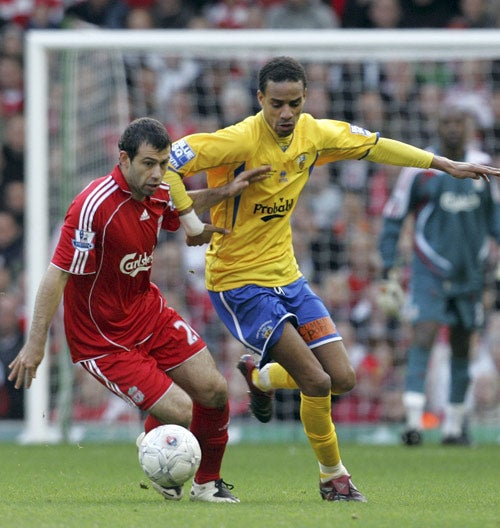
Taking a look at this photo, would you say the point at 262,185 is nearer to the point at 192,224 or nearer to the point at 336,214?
the point at 192,224

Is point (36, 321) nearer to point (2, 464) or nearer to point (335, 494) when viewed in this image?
point (335, 494)

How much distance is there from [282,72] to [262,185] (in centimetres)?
64

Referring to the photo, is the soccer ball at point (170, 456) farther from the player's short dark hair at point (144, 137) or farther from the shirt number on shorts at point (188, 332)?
the player's short dark hair at point (144, 137)

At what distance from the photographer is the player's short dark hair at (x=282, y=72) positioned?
6.88 metres

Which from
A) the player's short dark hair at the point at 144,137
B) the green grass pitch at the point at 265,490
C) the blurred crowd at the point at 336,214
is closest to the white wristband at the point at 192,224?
the player's short dark hair at the point at 144,137

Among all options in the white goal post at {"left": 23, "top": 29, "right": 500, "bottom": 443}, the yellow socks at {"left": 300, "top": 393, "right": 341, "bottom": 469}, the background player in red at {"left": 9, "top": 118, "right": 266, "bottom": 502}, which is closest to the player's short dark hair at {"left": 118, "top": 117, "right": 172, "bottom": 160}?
the background player in red at {"left": 9, "top": 118, "right": 266, "bottom": 502}

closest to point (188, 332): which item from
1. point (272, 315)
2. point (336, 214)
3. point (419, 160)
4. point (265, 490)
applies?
point (272, 315)

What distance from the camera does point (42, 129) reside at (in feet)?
38.6

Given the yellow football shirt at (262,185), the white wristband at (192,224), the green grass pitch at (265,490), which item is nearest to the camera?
the green grass pitch at (265,490)

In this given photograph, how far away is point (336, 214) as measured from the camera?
13.0 m

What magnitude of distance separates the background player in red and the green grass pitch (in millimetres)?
482

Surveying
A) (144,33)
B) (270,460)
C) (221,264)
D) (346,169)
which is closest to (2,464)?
(270,460)

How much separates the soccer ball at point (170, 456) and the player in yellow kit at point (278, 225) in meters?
0.69

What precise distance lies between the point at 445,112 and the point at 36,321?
552 cm
